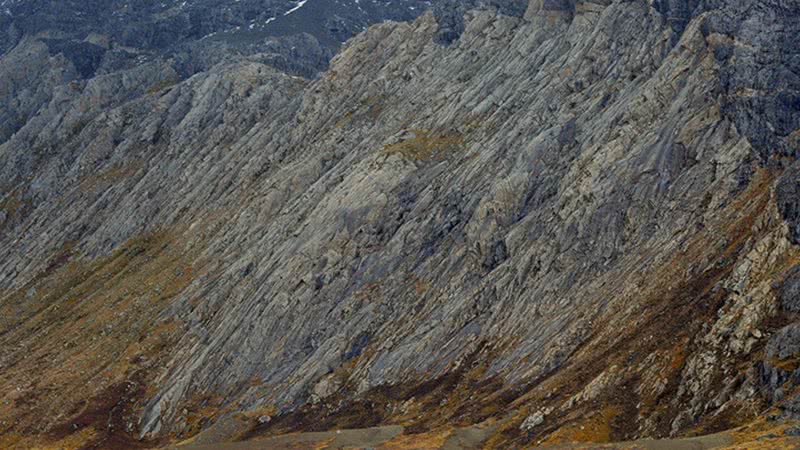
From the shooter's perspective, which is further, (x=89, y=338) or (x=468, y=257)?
(x=89, y=338)

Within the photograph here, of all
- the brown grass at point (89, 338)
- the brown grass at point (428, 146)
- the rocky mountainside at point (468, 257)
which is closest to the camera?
the rocky mountainside at point (468, 257)

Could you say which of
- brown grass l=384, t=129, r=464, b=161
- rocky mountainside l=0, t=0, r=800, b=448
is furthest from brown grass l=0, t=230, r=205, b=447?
brown grass l=384, t=129, r=464, b=161

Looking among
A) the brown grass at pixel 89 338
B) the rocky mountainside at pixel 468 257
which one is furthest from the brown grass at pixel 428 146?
the brown grass at pixel 89 338

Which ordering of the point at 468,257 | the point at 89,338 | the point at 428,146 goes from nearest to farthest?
1. the point at 468,257
2. the point at 428,146
3. the point at 89,338

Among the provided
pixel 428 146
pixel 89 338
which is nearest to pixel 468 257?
pixel 428 146

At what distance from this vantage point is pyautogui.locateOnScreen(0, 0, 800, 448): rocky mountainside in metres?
63.2

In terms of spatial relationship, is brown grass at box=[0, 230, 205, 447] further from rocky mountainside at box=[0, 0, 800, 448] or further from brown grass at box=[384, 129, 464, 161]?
brown grass at box=[384, 129, 464, 161]

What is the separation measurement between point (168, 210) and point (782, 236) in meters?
114

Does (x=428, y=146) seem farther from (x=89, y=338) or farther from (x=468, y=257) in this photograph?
(x=89, y=338)

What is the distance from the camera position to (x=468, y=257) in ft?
308

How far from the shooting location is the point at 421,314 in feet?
300

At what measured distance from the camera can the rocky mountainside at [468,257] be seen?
63.2 metres

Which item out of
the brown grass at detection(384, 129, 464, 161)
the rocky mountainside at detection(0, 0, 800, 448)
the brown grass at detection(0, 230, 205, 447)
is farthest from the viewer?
the brown grass at detection(384, 129, 464, 161)

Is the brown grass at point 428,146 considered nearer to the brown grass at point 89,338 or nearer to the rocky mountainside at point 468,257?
the rocky mountainside at point 468,257
